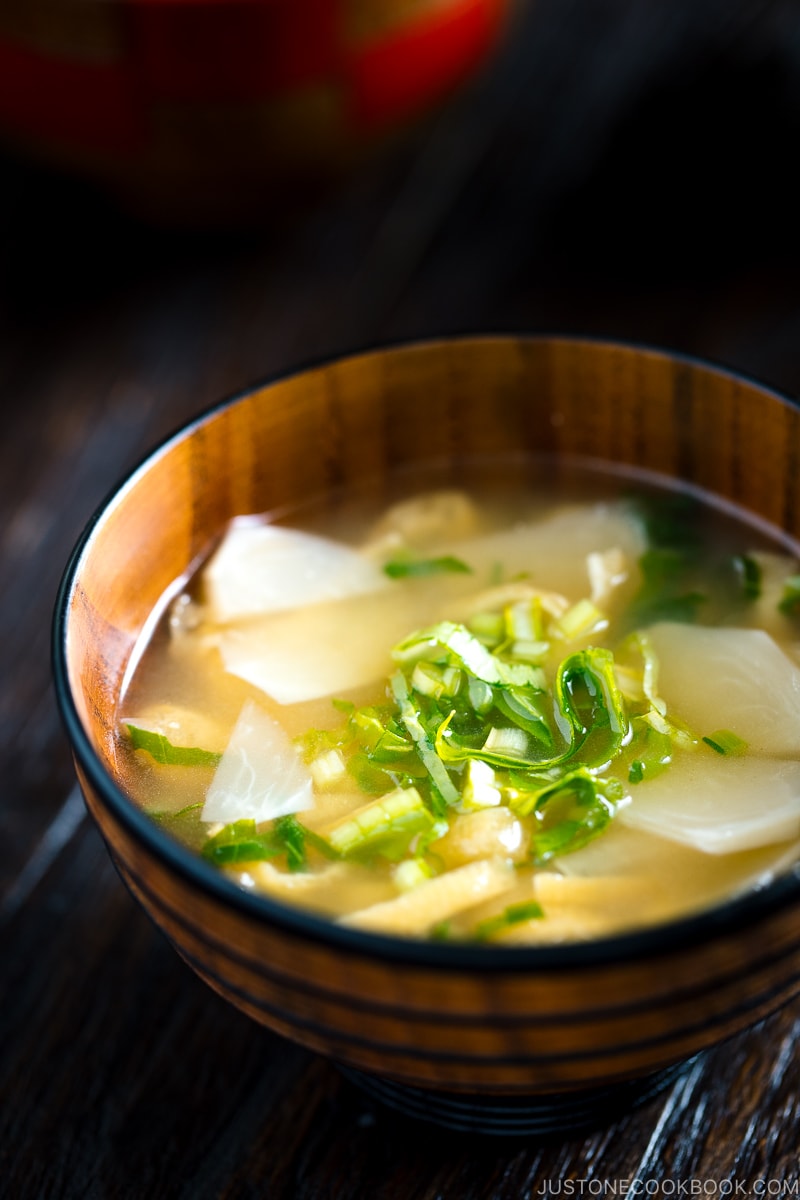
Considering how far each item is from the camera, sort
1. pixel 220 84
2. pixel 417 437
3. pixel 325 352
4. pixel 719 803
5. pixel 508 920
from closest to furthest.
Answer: pixel 508 920
pixel 719 803
pixel 417 437
pixel 220 84
pixel 325 352

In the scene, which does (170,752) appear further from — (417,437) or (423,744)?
(417,437)

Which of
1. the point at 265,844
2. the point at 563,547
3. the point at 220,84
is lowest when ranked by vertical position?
the point at 265,844

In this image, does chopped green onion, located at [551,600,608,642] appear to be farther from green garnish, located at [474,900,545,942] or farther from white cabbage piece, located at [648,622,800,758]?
green garnish, located at [474,900,545,942]

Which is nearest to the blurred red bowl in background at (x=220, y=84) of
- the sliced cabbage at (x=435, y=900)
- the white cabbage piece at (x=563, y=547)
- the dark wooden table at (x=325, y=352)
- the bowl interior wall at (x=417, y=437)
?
the dark wooden table at (x=325, y=352)

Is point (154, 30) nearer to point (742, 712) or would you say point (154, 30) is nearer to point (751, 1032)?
point (742, 712)

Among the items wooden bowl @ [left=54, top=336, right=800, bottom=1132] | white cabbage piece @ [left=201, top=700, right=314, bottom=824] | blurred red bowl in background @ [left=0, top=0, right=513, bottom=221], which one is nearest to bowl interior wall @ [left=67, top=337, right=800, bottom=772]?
A: wooden bowl @ [left=54, top=336, right=800, bottom=1132]

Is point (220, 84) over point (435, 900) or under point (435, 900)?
over

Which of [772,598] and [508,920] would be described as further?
[772,598]

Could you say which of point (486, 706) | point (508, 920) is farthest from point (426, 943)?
point (486, 706)
